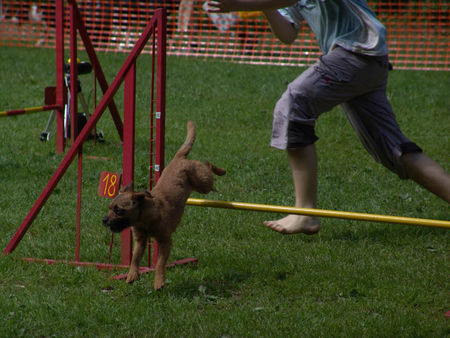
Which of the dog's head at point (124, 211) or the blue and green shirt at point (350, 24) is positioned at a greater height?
the blue and green shirt at point (350, 24)

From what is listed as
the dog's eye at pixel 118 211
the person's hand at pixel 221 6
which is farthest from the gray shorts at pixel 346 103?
the dog's eye at pixel 118 211

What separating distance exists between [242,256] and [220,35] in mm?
13394

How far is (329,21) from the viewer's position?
452 centimetres

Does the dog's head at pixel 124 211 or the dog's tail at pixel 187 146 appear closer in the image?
the dog's head at pixel 124 211

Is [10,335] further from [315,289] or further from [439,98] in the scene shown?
[439,98]

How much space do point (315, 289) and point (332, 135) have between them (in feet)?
16.1

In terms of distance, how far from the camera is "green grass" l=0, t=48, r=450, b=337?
381 cm

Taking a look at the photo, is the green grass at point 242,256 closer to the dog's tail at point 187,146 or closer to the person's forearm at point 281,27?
the dog's tail at point 187,146

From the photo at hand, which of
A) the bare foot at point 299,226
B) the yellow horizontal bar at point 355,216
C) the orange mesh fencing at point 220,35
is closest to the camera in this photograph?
the yellow horizontal bar at point 355,216

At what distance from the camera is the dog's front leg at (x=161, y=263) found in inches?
156

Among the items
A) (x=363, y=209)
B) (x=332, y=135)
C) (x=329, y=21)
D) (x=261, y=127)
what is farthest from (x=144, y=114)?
(x=329, y=21)

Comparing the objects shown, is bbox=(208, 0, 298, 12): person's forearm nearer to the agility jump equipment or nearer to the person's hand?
the person's hand

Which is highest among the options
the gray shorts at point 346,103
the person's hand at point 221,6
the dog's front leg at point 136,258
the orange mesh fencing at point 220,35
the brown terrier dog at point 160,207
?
the person's hand at point 221,6

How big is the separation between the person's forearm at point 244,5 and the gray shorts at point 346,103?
66 cm
